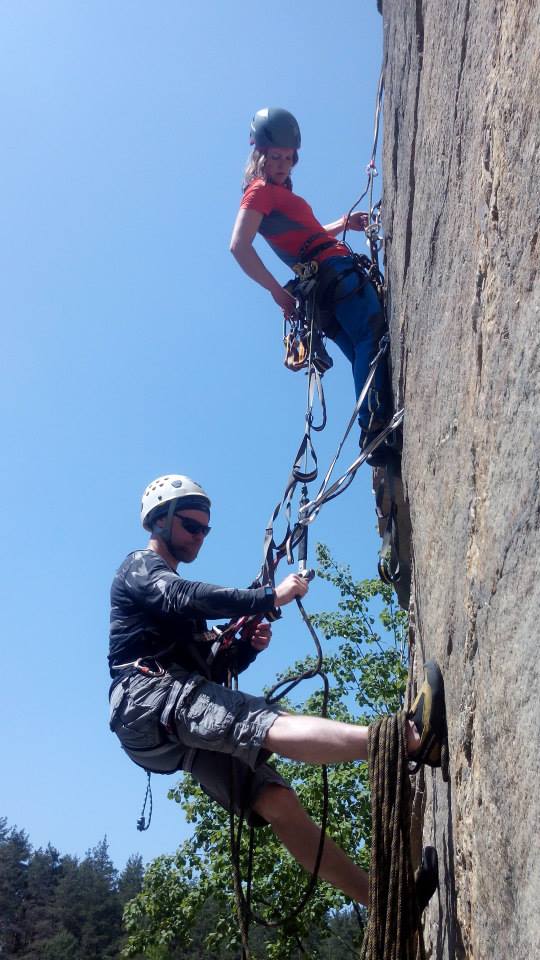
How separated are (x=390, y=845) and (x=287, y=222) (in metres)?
3.70

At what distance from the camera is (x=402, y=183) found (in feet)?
13.2

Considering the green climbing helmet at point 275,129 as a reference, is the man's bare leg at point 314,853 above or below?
below

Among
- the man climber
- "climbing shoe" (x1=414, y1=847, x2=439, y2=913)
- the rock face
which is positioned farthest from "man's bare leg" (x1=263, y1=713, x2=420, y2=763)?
"climbing shoe" (x1=414, y1=847, x2=439, y2=913)

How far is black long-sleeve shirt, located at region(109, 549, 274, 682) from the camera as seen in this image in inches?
138

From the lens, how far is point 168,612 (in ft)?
12.0

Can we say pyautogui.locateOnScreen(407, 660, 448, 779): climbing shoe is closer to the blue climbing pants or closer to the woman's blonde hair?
the blue climbing pants

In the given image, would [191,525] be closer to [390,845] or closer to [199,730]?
[199,730]

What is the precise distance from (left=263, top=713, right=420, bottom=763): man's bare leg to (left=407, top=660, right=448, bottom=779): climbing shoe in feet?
0.12

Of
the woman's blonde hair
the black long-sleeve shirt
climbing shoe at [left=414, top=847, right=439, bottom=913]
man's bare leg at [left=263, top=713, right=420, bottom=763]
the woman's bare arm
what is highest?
the woman's blonde hair

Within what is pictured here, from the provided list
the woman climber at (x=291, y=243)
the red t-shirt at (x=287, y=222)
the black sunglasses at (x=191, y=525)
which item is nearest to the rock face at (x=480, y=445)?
the black sunglasses at (x=191, y=525)

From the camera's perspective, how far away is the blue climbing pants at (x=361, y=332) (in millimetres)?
4738

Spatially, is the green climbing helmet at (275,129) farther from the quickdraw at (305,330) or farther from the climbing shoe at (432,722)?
the climbing shoe at (432,722)

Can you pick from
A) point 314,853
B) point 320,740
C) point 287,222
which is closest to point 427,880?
point 314,853

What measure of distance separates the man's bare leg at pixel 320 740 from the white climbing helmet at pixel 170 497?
1.54m
